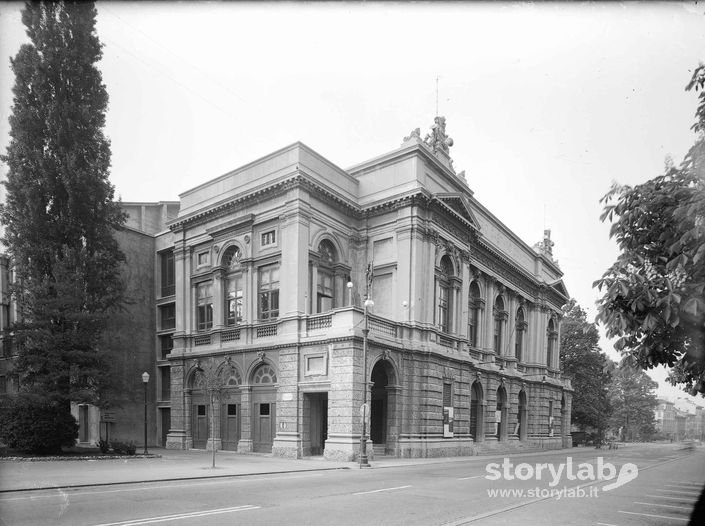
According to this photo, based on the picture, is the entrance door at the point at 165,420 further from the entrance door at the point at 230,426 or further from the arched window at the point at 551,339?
the arched window at the point at 551,339

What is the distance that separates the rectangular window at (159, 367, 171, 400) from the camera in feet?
124

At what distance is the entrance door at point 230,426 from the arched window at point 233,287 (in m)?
5.08

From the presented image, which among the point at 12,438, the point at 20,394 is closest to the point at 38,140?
the point at 20,394

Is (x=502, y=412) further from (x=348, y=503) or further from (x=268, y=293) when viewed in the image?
(x=348, y=503)

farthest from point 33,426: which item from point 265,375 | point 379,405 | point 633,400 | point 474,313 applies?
point 633,400

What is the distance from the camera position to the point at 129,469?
1891 cm

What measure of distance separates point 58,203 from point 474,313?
28.5m

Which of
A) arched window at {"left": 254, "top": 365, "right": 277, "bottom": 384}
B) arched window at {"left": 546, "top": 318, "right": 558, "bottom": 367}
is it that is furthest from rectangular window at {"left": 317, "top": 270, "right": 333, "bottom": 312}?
arched window at {"left": 546, "top": 318, "right": 558, "bottom": 367}

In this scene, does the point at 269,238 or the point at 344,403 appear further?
the point at 269,238

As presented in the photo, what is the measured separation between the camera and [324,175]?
30.3m

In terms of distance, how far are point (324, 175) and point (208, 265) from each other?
9.93 meters

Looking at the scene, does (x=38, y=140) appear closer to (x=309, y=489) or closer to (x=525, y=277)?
(x=309, y=489)

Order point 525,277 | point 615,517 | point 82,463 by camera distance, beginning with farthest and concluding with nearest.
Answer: point 525,277 < point 82,463 < point 615,517

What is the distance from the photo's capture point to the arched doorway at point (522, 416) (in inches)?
1832
